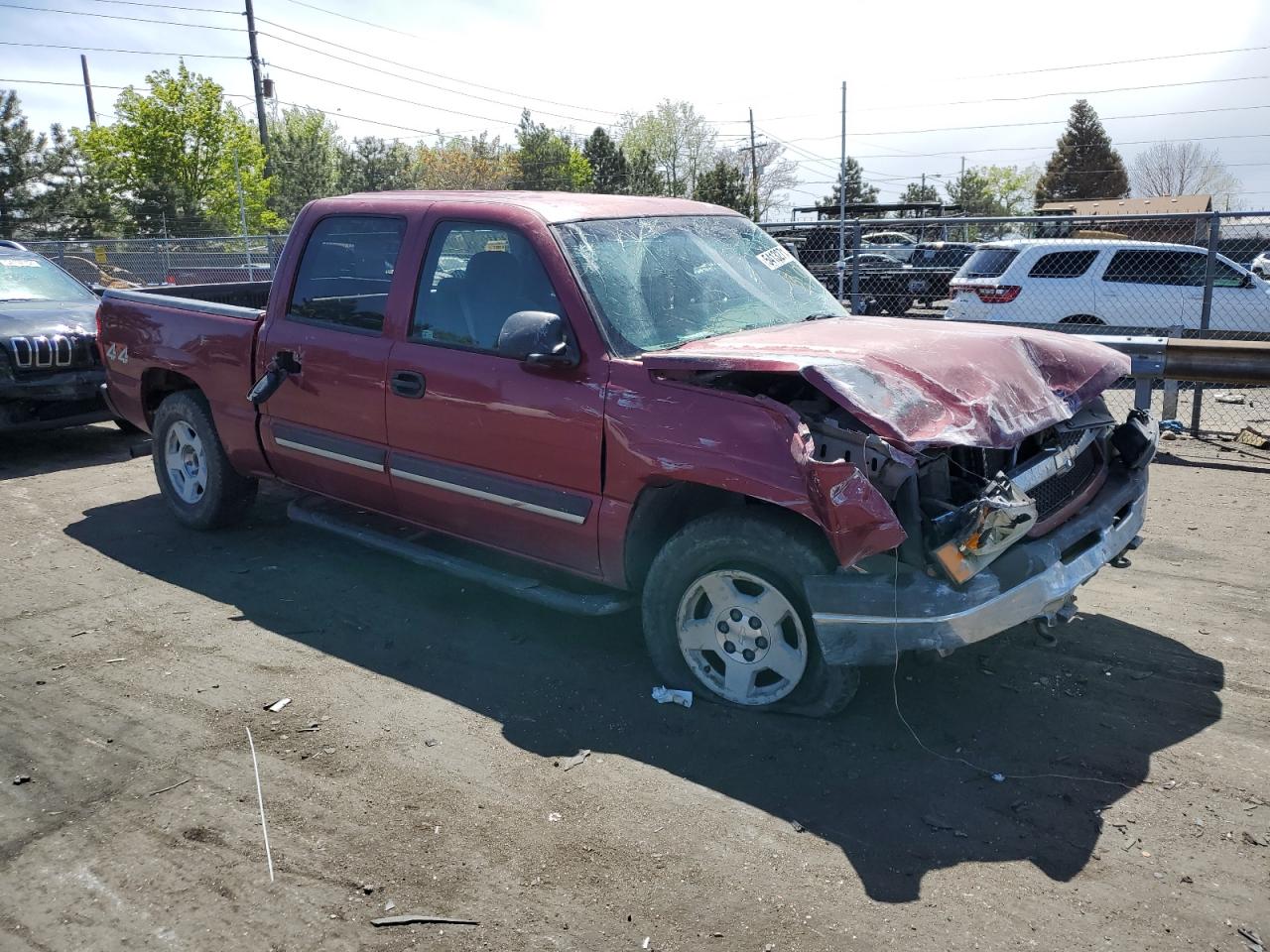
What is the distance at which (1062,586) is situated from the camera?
12.3 feet

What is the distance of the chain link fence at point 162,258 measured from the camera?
19172 millimetres

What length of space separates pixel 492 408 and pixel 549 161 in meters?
58.0

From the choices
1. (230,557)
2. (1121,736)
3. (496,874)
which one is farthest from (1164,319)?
(496,874)

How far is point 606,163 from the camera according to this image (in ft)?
172

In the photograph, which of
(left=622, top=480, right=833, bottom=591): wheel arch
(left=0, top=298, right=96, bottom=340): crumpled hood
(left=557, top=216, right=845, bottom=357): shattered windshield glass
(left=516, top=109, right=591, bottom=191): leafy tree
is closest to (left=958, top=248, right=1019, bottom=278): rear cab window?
(left=557, top=216, right=845, bottom=357): shattered windshield glass

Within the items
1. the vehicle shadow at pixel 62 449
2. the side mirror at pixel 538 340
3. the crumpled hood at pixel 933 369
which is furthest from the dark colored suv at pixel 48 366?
the crumpled hood at pixel 933 369

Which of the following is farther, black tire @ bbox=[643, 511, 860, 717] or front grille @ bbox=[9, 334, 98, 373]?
front grille @ bbox=[9, 334, 98, 373]

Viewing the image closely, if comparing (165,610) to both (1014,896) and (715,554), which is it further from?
(1014,896)

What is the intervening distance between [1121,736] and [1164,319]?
36.4ft

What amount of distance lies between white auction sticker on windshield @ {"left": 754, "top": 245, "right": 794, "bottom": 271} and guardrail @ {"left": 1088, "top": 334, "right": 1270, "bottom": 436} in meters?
3.43

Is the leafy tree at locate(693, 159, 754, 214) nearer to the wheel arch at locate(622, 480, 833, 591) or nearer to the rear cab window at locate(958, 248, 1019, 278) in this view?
the rear cab window at locate(958, 248, 1019, 278)

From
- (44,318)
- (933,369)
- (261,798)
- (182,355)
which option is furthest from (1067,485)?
(44,318)

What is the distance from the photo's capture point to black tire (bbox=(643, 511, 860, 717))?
374cm

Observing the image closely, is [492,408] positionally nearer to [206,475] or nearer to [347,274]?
[347,274]
